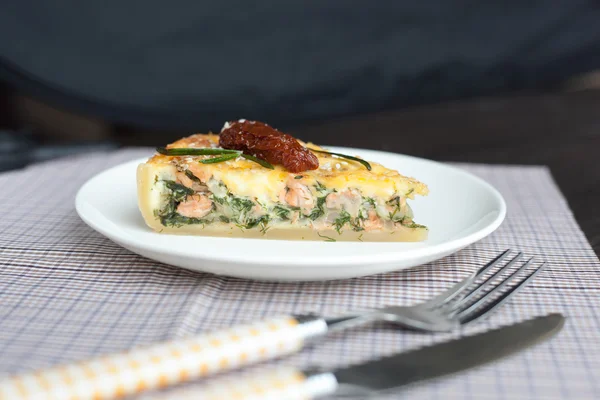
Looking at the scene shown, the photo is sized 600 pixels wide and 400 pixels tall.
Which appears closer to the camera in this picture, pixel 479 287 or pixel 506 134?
pixel 479 287

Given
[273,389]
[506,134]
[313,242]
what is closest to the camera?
[273,389]

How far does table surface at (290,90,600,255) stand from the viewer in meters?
3.34

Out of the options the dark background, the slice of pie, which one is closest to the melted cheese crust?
the slice of pie

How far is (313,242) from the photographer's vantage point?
2.21m

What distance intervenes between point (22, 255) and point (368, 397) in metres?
1.33

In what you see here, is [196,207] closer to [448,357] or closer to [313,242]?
[313,242]

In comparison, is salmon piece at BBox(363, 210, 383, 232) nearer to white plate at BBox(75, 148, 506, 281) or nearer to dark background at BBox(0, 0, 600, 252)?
white plate at BBox(75, 148, 506, 281)

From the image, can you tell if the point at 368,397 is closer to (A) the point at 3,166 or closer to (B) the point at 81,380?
(B) the point at 81,380

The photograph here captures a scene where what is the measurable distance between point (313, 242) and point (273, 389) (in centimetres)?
103

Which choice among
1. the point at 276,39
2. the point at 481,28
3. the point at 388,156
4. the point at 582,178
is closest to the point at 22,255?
the point at 388,156

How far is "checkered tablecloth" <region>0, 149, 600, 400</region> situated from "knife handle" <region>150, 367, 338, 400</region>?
0.66ft

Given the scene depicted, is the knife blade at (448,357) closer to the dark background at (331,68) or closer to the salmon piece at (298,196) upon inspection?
the salmon piece at (298,196)

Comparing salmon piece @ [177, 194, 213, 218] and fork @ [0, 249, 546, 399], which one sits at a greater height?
fork @ [0, 249, 546, 399]

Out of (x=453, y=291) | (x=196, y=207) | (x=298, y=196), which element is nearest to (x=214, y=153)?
(x=196, y=207)
